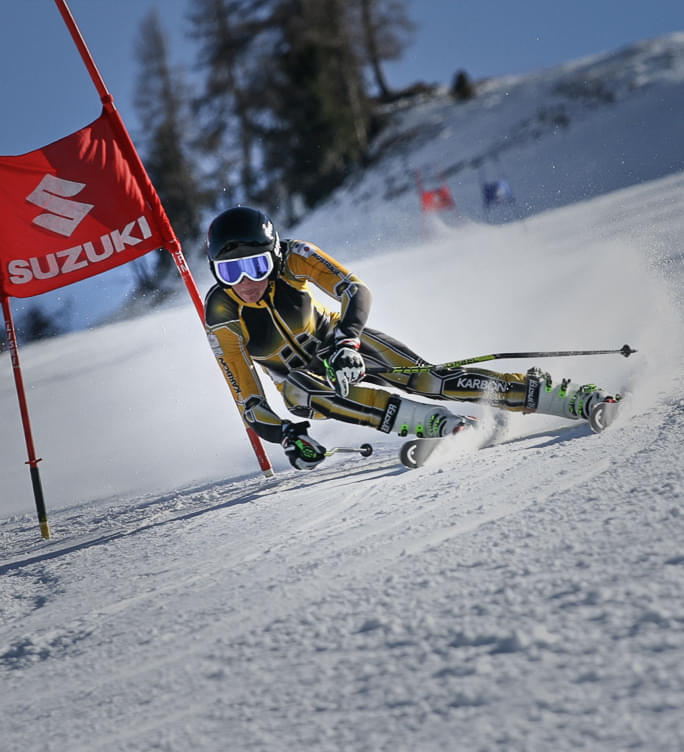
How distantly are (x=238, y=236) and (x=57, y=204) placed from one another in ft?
5.15

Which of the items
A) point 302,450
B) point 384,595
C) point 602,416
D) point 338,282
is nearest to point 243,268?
point 338,282

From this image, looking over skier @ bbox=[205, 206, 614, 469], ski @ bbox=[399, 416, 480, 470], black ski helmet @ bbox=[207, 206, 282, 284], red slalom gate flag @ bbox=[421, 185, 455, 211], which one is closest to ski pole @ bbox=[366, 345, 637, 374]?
skier @ bbox=[205, 206, 614, 469]

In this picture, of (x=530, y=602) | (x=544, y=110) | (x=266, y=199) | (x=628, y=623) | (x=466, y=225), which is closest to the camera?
(x=628, y=623)

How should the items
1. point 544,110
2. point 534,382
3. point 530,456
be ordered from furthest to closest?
point 544,110, point 534,382, point 530,456

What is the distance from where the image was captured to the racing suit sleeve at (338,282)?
462 centimetres

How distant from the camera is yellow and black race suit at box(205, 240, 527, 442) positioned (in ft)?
14.9

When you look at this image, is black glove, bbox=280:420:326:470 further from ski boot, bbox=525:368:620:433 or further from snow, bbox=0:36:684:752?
ski boot, bbox=525:368:620:433

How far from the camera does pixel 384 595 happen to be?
221cm

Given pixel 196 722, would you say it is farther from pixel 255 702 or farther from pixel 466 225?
pixel 466 225

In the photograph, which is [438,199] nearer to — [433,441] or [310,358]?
[310,358]

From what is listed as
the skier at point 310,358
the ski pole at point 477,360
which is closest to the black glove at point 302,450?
the skier at point 310,358

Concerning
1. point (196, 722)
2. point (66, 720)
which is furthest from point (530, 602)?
point (66, 720)

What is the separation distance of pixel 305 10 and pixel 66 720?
38286 mm

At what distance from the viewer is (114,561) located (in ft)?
11.9
